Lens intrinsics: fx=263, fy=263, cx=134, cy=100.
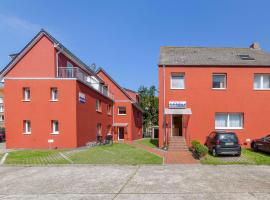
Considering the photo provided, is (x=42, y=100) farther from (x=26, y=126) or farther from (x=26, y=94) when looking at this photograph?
(x=26, y=126)

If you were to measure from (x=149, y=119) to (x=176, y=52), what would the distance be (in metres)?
36.2

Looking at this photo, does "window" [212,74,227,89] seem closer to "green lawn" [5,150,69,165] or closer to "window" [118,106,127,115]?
"green lawn" [5,150,69,165]

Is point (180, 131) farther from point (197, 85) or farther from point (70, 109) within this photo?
point (70, 109)

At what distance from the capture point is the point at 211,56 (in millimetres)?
24844

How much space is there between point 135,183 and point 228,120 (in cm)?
1539

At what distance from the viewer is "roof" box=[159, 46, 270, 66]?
76.0ft

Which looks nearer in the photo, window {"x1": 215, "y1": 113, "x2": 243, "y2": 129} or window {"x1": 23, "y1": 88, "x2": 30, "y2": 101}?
window {"x1": 215, "y1": 113, "x2": 243, "y2": 129}

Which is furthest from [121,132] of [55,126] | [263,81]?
[263,81]

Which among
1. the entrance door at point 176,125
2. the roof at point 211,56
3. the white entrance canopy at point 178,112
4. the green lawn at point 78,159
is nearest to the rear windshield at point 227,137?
the white entrance canopy at point 178,112

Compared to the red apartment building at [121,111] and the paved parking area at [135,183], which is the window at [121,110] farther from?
the paved parking area at [135,183]

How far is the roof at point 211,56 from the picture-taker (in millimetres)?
23175

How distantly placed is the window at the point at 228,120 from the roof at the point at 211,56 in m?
4.45

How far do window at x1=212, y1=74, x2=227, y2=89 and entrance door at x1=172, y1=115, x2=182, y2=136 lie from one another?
4.17m

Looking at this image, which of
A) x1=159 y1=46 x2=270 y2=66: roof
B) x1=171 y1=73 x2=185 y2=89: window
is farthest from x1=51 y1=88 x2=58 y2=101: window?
x1=171 y1=73 x2=185 y2=89: window
